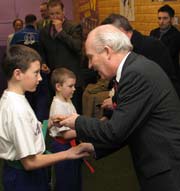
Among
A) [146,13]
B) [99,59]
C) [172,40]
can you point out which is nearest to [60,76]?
[99,59]

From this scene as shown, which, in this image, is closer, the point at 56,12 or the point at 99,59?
the point at 99,59

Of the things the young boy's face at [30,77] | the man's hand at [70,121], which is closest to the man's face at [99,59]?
the man's hand at [70,121]

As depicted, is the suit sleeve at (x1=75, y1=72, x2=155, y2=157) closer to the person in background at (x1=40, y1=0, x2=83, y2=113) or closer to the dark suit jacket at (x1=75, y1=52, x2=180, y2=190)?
the dark suit jacket at (x1=75, y1=52, x2=180, y2=190)

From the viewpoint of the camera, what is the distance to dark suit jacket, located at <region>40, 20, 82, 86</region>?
15.0 ft

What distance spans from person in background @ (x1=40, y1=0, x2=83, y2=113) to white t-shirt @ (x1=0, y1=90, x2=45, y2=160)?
232 cm

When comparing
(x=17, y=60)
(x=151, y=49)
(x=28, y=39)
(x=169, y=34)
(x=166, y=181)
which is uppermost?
(x=17, y=60)

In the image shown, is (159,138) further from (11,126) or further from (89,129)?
(11,126)

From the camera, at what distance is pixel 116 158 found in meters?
5.14

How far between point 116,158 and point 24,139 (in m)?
3.02

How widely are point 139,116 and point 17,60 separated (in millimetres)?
778

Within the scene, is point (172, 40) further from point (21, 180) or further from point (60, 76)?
point (21, 180)

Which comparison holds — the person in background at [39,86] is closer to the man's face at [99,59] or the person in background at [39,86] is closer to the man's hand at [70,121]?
the man's hand at [70,121]

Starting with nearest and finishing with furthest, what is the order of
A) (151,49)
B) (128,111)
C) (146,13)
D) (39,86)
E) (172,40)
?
1. (128,111)
2. (151,49)
3. (39,86)
4. (172,40)
5. (146,13)

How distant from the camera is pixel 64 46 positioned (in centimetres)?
468
